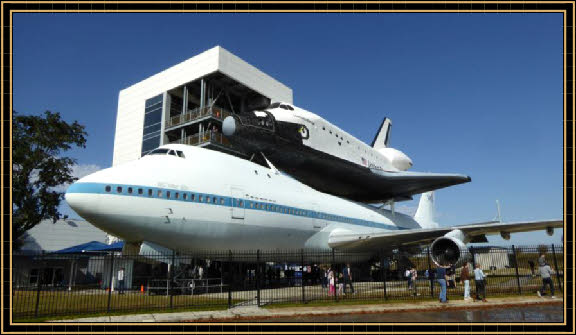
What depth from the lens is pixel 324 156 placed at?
2572cm

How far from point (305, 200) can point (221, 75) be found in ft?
59.5

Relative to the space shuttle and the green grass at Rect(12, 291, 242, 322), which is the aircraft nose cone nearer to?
the space shuttle

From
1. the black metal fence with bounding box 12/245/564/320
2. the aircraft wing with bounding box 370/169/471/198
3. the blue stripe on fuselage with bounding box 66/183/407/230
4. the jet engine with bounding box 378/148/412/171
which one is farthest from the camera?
→ the jet engine with bounding box 378/148/412/171

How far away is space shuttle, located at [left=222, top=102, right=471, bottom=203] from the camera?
2219cm

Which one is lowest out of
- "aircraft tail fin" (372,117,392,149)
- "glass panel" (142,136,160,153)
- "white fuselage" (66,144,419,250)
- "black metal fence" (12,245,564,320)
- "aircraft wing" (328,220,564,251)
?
"black metal fence" (12,245,564,320)

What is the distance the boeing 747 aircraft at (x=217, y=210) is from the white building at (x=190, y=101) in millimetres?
15603

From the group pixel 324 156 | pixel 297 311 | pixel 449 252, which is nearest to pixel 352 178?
pixel 324 156

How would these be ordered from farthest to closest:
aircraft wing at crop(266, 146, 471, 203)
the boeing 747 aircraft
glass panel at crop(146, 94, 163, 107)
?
glass panel at crop(146, 94, 163, 107) < aircraft wing at crop(266, 146, 471, 203) < the boeing 747 aircraft

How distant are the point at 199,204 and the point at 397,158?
25.6 metres

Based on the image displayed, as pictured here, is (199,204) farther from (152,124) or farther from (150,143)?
(152,124)

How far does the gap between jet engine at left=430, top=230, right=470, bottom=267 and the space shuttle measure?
9.55 metres

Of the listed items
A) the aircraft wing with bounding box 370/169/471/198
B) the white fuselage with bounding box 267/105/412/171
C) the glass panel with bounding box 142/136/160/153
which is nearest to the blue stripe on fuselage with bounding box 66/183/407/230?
the white fuselage with bounding box 267/105/412/171

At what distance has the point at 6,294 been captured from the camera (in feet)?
29.4

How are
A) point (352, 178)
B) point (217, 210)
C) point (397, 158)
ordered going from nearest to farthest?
point (217, 210) → point (352, 178) → point (397, 158)
